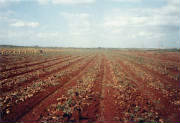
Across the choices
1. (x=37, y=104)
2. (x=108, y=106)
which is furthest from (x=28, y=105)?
(x=108, y=106)

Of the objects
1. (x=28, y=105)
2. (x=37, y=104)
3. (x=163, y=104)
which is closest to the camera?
(x=28, y=105)

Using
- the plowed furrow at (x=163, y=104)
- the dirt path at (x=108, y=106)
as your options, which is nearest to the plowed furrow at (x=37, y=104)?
the dirt path at (x=108, y=106)

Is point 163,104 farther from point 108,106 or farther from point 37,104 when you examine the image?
point 37,104

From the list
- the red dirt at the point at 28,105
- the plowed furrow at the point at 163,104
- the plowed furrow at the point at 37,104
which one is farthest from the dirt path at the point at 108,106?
the red dirt at the point at 28,105

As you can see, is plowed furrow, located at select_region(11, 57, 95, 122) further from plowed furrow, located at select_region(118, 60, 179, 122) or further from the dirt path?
plowed furrow, located at select_region(118, 60, 179, 122)

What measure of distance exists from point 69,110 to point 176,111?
6192 mm

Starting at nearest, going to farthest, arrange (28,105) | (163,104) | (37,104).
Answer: (28,105), (37,104), (163,104)

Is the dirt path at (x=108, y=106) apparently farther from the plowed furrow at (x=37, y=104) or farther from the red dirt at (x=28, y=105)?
the red dirt at (x=28, y=105)

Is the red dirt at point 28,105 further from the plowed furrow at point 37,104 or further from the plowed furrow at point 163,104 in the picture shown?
the plowed furrow at point 163,104

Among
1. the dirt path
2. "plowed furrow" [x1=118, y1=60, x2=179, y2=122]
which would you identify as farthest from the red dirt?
"plowed furrow" [x1=118, y1=60, x2=179, y2=122]

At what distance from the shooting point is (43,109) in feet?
23.9

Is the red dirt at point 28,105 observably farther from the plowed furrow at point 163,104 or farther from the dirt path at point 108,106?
the plowed furrow at point 163,104

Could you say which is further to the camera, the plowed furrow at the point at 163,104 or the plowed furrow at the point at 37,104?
the plowed furrow at the point at 163,104

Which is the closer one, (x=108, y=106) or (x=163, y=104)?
(x=108, y=106)
